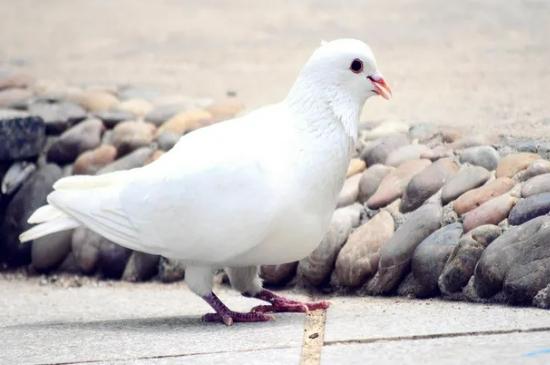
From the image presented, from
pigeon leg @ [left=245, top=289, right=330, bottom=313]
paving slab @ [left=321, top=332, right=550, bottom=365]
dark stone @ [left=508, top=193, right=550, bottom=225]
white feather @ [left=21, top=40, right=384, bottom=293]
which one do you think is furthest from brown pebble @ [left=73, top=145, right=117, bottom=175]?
paving slab @ [left=321, top=332, right=550, bottom=365]

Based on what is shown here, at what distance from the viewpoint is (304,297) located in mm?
4996

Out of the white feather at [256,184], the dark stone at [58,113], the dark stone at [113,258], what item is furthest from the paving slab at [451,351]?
the dark stone at [58,113]

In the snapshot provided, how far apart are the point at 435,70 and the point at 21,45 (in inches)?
135

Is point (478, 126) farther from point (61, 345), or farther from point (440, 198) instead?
point (61, 345)

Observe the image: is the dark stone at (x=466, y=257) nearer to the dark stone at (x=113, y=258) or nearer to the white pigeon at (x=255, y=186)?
the white pigeon at (x=255, y=186)

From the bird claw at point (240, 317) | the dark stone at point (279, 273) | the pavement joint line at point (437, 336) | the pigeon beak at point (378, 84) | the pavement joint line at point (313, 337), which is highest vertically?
the pigeon beak at point (378, 84)

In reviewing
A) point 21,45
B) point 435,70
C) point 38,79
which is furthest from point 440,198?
point 21,45

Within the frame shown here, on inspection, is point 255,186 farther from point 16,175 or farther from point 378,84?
point 16,175

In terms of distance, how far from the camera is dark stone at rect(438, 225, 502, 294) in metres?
4.41

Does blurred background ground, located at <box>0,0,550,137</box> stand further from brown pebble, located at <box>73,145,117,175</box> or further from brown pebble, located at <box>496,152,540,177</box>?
brown pebble, located at <box>73,145,117,175</box>

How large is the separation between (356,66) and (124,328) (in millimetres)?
1225

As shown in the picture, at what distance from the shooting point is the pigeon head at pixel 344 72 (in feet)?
13.6

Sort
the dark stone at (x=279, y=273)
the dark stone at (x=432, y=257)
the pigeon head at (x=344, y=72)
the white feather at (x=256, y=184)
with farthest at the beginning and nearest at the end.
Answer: the dark stone at (x=279, y=273) → the dark stone at (x=432, y=257) → the pigeon head at (x=344, y=72) → the white feather at (x=256, y=184)

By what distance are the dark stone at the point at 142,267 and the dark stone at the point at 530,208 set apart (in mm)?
1837
